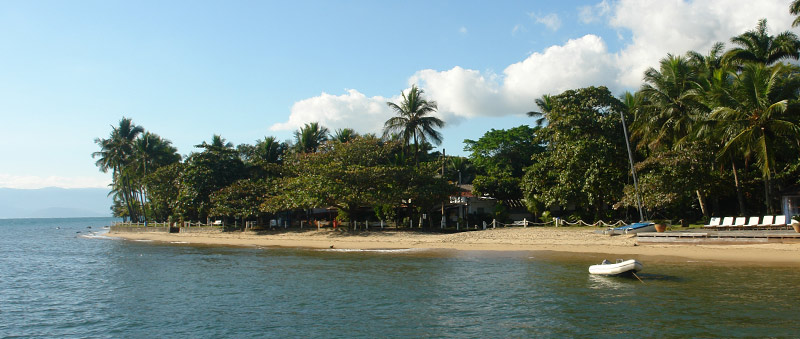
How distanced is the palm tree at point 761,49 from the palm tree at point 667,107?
9.72 ft

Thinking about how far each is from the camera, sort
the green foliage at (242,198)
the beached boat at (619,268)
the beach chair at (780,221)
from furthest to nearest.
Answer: the green foliage at (242,198) < the beach chair at (780,221) < the beached boat at (619,268)

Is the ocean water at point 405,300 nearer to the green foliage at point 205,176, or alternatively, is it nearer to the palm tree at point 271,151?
the green foliage at point 205,176

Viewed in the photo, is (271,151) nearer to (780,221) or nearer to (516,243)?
(516,243)

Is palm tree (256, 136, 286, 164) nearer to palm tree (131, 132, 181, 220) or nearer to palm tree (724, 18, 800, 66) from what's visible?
palm tree (131, 132, 181, 220)

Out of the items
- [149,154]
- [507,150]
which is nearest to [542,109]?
[507,150]

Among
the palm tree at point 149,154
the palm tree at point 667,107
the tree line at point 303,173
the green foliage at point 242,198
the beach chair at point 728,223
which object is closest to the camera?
the beach chair at point 728,223

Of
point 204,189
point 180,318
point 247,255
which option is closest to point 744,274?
point 180,318

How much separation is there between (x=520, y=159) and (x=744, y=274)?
31650 mm

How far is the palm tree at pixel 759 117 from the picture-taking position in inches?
1029

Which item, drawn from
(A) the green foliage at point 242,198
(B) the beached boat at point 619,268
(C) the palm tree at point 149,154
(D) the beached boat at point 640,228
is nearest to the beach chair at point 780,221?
(D) the beached boat at point 640,228

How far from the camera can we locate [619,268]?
19125 millimetres

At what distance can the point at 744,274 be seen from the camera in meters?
19.0

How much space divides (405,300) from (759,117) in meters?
22.0

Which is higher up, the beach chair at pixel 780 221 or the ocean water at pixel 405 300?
the beach chair at pixel 780 221
